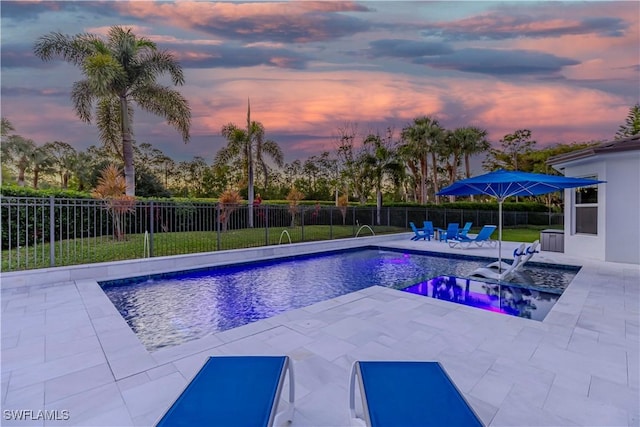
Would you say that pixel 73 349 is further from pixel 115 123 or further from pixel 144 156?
pixel 144 156

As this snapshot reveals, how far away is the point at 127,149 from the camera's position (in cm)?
1231

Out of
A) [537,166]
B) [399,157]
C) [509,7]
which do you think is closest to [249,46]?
Result: [509,7]

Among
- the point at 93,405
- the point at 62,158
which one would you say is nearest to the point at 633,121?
the point at 93,405

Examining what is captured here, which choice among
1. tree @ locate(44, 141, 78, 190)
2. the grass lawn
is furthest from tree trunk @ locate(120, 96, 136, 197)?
tree @ locate(44, 141, 78, 190)

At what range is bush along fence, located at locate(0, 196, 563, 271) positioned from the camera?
7.16 m

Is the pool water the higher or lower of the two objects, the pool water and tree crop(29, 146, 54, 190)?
the lower

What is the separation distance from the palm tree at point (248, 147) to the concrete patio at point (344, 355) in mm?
13263

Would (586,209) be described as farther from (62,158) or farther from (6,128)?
(62,158)

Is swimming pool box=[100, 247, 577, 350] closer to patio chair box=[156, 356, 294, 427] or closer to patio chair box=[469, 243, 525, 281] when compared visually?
patio chair box=[469, 243, 525, 281]

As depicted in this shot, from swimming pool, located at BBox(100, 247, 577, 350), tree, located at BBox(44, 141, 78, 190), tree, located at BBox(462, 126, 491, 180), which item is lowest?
swimming pool, located at BBox(100, 247, 577, 350)

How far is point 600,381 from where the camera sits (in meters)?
2.68

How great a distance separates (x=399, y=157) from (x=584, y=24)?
11287 millimetres

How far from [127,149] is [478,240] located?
48.4 ft

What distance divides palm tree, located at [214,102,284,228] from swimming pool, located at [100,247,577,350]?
933 centimetres
